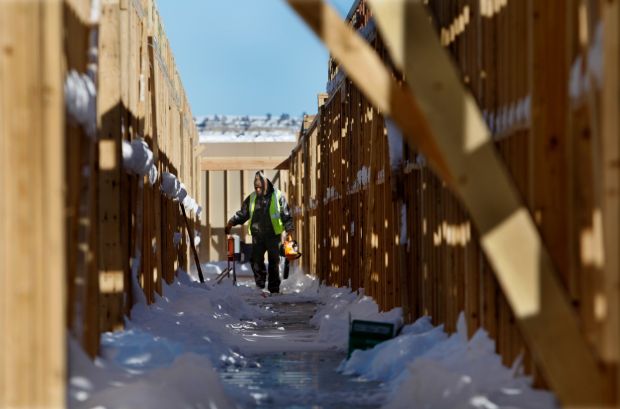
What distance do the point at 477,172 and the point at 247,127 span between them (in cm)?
3560

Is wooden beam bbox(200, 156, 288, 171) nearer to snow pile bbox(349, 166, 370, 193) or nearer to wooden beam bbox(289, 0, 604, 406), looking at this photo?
snow pile bbox(349, 166, 370, 193)

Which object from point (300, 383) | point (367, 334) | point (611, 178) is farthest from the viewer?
point (367, 334)

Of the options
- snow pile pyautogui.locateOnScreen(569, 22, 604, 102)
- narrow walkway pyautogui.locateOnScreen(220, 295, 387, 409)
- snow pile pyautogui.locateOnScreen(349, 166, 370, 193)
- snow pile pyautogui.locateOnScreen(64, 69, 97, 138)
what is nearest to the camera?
snow pile pyautogui.locateOnScreen(569, 22, 604, 102)

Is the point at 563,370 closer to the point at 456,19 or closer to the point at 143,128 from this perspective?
the point at 456,19

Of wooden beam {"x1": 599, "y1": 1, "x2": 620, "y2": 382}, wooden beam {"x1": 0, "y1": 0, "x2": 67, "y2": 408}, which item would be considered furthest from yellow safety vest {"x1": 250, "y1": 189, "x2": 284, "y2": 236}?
wooden beam {"x1": 599, "y1": 1, "x2": 620, "y2": 382}

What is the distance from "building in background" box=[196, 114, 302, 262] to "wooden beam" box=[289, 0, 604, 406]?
2685 cm

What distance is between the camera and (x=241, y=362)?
934 cm

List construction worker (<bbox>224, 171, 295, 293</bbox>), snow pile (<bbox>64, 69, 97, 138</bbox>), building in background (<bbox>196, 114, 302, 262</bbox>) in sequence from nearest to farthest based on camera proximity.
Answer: snow pile (<bbox>64, 69, 97, 138</bbox>) → construction worker (<bbox>224, 171, 295, 293</bbox>) → building in background (<bbox>196, 114, 302, 262</bbox>)

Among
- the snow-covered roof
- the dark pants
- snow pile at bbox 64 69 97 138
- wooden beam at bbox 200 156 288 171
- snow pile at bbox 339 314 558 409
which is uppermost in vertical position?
the snow-covered roof

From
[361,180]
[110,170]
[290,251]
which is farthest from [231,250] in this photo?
[110,170]

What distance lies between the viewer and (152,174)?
1108 centimetres

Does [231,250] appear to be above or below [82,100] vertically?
below

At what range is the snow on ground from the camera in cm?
586

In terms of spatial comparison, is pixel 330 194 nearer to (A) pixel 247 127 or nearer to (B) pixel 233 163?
(B) pixel 233 163
